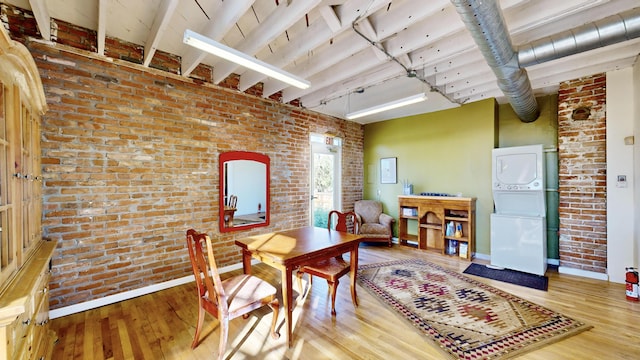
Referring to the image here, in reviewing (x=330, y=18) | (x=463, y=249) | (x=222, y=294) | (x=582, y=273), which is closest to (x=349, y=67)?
(x=330, y=18)

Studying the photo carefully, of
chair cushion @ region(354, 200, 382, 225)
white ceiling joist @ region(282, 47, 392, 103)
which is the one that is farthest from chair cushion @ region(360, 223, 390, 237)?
white ceiling joist @ region(282, 47, 392, 103)

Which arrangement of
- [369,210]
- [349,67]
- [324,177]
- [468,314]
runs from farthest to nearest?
[369,210], [324,177], [349,67], [468,314]

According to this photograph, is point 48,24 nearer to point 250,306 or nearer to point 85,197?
point 85,197

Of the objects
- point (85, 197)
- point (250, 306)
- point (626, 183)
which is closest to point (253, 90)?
point (85, 197)

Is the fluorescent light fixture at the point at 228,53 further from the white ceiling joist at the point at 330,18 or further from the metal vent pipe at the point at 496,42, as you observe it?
the metal vent pipe at the point at 496,42

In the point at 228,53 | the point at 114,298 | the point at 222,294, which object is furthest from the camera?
the point at 114,298

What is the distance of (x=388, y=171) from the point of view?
598 centimetres

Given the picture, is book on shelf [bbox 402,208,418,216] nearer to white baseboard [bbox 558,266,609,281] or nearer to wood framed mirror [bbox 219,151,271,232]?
white baseboard [bbox 558,266,609,281]

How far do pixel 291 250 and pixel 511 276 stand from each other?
3.36 metres

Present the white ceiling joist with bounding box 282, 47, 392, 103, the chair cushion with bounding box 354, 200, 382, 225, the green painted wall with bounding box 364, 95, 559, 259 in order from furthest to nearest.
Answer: the chair cushion with bounding box 354, 200, 382, 225 → the green painted wall with bounding box 364, 95, 559, 259 → the white ceiling joist with bounding box 282, 47, 392, 103

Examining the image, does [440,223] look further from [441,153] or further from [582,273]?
[582,273]

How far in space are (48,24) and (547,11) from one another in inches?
177

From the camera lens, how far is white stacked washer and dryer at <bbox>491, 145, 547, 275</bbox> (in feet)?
12.4

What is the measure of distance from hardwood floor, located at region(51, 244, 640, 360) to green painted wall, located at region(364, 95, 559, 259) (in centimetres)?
169
